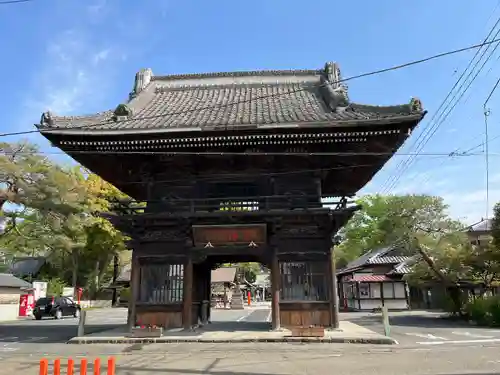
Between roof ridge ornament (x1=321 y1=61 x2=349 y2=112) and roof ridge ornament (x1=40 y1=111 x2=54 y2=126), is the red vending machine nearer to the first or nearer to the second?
roof ridge ornament (x1=40 y1=111 x2=54 y2=126)

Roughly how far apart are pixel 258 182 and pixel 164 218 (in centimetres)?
369

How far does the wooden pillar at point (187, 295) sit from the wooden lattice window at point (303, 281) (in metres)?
3.24

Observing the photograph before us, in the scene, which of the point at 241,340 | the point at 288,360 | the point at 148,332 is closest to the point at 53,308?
the point at 148,332

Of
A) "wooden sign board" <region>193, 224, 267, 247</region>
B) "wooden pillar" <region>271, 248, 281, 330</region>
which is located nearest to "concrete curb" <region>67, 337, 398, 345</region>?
"wooden pillar" <region>271, 248, 281, 330</region>

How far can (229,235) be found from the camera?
44.5ft

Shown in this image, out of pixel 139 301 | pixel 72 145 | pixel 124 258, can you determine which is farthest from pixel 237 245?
pixel 124 258

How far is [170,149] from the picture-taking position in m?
13.3

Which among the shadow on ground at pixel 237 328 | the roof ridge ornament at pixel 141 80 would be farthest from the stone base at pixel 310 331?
the roof ridge ornament at pixel 141 80

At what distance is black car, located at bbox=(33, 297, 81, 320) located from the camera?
29.4m

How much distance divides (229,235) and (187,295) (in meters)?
2.60

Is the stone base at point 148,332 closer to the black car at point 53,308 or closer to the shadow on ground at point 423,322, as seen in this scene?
the shadow on ground at point 423,322

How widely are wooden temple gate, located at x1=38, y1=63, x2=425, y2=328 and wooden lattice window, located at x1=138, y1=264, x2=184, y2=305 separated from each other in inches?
1.4

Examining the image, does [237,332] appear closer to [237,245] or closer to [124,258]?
[237,245]

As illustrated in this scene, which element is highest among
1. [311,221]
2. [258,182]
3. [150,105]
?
[150,105]
